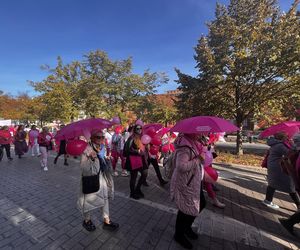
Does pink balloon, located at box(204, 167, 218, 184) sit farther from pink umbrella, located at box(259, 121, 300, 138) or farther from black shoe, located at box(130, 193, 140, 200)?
black shoe, located at box(130, 193, 140, 200)

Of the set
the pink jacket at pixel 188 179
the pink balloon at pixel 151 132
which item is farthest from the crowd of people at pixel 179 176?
the pink balloon at pixel 151 132

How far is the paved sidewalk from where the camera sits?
3.10m

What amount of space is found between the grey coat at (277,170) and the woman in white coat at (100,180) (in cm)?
341

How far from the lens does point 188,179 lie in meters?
2.70

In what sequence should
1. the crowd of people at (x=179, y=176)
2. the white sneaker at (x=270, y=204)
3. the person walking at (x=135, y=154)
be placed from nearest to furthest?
the crowd of people at (x=179, y=176) → the white sneaker at (x=270, y=204) → the person walking at (x=135, y=154)

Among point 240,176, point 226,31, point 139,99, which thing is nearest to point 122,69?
point 139,99

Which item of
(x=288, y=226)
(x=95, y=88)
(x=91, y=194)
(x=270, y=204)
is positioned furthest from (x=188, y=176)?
(x=95, y=88)

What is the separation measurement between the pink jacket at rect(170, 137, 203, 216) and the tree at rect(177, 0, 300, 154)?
8.85 meters

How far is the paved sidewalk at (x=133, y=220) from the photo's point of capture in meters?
3.10

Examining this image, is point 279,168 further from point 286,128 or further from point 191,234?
Result: point 191,234

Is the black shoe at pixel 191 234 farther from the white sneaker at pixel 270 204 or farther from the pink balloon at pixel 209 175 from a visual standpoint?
the white sneaker at pixel 270 204

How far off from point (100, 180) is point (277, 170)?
144 inches

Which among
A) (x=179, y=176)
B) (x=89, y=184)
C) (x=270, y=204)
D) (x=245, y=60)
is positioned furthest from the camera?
(x=245, y=60)

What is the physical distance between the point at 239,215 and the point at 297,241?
39.8 inches
